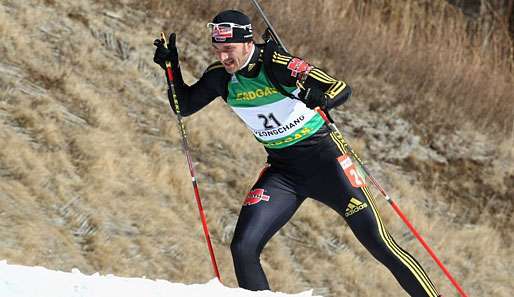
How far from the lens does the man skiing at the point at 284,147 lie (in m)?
4.97

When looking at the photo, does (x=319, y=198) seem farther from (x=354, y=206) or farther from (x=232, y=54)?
(x=232, y=54)

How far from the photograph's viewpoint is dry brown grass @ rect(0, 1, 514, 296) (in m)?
7.70

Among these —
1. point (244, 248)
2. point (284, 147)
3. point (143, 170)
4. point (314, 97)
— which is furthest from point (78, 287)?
point (143, 170)

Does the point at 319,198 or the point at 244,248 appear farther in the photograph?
the point at 319,198

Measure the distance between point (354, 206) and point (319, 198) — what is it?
0.29 meters

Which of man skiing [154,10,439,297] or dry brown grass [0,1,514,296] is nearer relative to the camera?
man skiing [154,10,439,297]

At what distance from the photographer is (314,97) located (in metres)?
4.86

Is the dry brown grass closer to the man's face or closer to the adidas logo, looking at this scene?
the man's face

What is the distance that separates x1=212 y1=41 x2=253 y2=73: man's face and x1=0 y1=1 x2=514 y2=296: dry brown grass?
2687 mm

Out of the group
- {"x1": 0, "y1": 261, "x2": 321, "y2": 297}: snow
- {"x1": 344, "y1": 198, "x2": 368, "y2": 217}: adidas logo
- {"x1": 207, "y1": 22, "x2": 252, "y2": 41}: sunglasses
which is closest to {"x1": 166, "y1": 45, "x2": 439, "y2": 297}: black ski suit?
{"x1": 344, "y1": 198, "x2": 368, "y2": 217}: adidas logo

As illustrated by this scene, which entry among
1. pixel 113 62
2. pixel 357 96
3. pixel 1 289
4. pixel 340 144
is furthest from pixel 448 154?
pixel 1 289

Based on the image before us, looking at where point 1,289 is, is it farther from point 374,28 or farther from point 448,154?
point 374,28

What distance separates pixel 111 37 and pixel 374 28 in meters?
4.81

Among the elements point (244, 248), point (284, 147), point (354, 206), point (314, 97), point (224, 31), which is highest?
point (224, 31)
